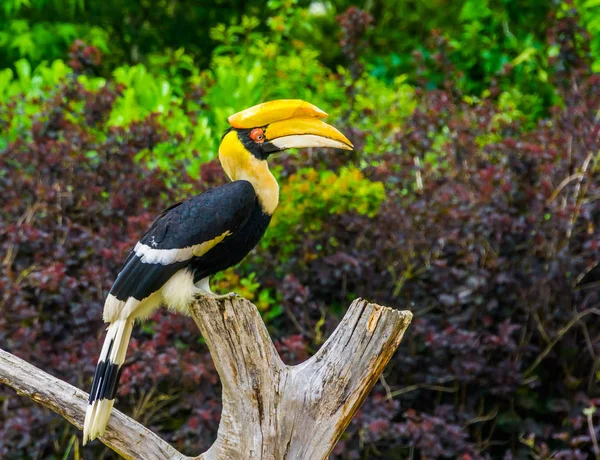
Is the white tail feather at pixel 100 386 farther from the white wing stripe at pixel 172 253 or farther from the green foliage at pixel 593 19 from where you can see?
the green foliage at pixel 593 19

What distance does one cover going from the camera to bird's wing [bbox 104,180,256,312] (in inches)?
131

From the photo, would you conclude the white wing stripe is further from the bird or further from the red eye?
the red eye

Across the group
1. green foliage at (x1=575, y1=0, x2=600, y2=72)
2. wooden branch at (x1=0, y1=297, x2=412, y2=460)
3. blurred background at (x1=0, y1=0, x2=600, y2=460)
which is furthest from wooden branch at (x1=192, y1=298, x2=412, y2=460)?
green foliage at (x1=575, y1=0, x2=600, y2=72)

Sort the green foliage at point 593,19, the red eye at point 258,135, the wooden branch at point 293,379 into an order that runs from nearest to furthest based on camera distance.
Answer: the wooden branch at point 293,379 < the red eye at point 258,135 < the green foliage at point 593,19

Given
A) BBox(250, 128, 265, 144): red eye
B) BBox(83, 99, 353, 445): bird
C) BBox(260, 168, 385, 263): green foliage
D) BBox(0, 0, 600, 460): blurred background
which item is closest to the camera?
BBox(83, 99, 353, 445): bird

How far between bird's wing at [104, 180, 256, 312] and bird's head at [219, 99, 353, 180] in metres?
0.13

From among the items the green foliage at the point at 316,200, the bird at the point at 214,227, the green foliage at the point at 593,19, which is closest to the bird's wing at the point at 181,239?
the bird at the point at 214,227

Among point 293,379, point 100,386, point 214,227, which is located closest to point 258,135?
point 214,227

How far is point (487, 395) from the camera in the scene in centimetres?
502

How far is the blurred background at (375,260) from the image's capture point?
469 cm

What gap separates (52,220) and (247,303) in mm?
2263

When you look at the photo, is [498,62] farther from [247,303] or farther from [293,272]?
[247,303]

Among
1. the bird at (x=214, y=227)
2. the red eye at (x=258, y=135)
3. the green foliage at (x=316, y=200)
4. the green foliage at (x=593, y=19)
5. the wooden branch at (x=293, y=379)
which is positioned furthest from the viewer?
the green foliage at (x=593, y=19)

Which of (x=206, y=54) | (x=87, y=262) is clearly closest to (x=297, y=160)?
(x=87, y=262)
